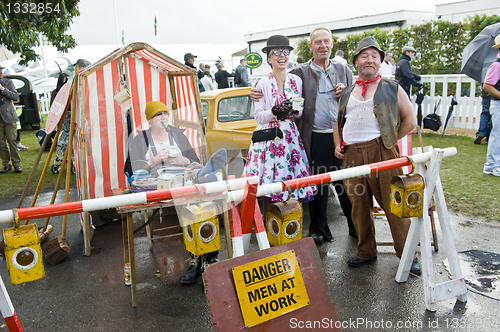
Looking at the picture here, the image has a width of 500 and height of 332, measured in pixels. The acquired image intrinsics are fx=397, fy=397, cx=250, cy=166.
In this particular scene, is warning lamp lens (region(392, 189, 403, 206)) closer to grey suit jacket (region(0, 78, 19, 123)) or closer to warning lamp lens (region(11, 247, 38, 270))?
warning lamp lens (region(11, 247, 38, 270))

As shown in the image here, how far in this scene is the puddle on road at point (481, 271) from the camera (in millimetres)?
3206

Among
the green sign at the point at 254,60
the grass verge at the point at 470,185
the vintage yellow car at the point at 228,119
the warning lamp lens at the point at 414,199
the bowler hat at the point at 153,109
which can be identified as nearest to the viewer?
the warning lamp lens at the point at 414,199

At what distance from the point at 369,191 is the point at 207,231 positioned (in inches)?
Answer: 78.5

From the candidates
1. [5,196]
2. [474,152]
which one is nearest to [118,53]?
[5,196]

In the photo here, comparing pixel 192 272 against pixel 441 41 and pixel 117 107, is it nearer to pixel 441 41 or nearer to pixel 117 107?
pixel 117 107

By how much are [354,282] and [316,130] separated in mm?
1488

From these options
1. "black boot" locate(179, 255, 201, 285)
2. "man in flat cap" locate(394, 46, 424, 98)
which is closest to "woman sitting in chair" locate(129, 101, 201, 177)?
"black boot" locate(179, 255, 201, 285)

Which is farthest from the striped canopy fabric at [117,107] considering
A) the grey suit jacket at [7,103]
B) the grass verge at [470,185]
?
the grey suit jacket at [7,103]

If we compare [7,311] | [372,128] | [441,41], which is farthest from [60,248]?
[441,41]

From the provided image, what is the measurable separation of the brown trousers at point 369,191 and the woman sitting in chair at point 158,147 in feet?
4.98

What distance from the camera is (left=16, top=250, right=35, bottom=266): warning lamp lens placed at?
180cm

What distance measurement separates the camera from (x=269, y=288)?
2.01 metres

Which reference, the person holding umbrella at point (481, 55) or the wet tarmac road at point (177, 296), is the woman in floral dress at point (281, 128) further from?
the person holding umbrella at point (481, 55)

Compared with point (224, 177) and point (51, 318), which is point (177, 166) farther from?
point (51, 318)
